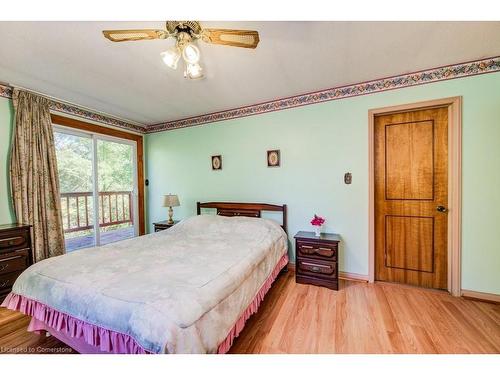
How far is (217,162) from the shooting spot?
342 cm

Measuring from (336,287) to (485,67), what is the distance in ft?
8.84

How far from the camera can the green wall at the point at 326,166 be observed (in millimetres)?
2070

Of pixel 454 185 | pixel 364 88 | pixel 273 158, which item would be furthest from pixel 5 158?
pixel 454 185

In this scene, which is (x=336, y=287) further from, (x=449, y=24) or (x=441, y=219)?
(x=449, y=24)

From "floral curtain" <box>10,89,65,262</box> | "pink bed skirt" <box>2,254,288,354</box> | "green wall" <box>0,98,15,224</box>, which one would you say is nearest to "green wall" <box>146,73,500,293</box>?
"floral curtain" <box>10,89,65,262</box>

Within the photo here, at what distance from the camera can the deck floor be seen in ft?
11.2

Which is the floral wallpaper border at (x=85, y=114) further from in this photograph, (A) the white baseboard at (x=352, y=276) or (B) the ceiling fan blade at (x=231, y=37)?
(A) the white baseboard at (x=352, y=276)

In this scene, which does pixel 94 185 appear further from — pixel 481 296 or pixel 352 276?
pixel 481 296

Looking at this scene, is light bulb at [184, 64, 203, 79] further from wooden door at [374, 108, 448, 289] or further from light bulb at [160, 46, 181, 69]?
wooden door at [374, 108, 448, 289]

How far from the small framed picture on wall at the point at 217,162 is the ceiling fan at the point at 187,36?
6.33ft

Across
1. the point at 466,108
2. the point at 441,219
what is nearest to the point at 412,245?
the point at 441,219

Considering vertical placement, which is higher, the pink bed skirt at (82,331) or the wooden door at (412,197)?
the wooden door at (412,197)

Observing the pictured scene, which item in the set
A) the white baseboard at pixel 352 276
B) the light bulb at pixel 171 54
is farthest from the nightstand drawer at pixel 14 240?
the white baseboard at pixel 352 276

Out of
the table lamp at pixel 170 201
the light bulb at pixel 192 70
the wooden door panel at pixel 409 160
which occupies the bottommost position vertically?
the table lamp at pixel 170 201
